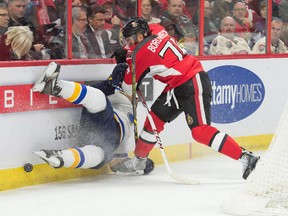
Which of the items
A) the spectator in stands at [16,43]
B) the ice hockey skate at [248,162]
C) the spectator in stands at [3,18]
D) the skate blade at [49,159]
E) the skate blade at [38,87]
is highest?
the spectator in stands at [3,18]

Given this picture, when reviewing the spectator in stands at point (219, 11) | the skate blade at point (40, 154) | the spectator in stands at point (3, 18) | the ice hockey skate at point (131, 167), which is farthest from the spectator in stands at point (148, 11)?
the skate blade at point (40, 154)

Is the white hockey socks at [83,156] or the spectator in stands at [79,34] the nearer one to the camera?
the white hockey socks at [83,156]

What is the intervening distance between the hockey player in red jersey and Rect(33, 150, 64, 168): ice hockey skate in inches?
28.6

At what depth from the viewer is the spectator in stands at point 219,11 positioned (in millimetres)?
7062

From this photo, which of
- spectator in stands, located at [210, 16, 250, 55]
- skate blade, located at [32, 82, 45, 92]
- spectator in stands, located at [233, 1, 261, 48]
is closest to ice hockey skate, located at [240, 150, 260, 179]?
skate blade, located at [32, 82, 45, 92]

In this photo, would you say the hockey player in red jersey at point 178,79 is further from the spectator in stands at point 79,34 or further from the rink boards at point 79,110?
the rink boards at point 79,110

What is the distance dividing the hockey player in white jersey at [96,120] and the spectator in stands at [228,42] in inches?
47.5

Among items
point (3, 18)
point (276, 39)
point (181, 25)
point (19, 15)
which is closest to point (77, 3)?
point (19, 15)

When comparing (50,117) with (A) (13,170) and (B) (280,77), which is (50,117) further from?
(B) (280,77)

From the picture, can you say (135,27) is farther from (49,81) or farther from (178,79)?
(49,81)

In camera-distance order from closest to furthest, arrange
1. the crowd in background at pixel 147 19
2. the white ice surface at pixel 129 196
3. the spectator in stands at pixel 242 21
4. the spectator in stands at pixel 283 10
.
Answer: the white ice surface at pixel 129 196, the crowd in background at pixel 147 19, the spectator in stands at pixel 242 21, the spectator in stands at pixel 283 10

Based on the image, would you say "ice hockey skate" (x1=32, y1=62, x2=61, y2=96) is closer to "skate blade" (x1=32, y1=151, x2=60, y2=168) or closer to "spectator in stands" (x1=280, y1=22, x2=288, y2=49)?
"skate blade" (x1=32, y1=151, x2=60, y2=168)

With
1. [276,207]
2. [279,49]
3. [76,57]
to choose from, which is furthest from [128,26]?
[279,49]

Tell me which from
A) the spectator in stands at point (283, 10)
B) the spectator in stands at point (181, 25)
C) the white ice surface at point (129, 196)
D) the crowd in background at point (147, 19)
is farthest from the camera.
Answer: the spectator in stands at point (283, 10)
